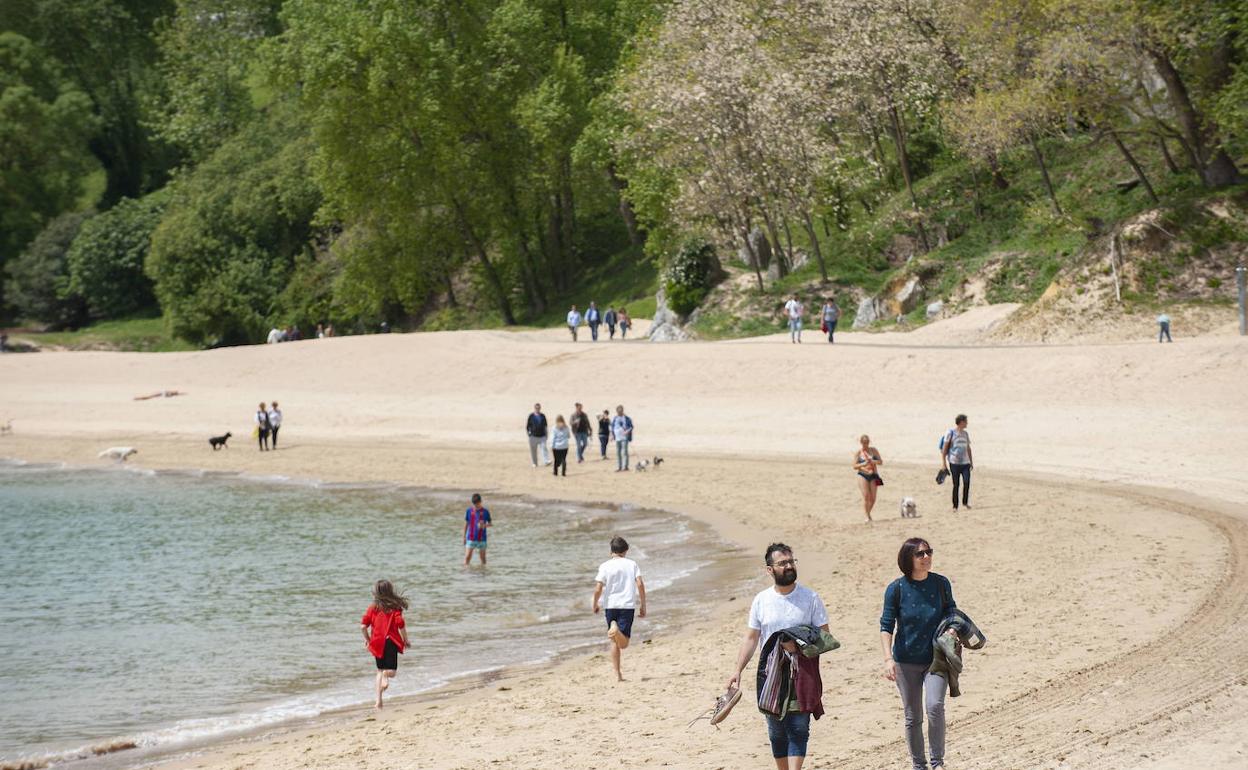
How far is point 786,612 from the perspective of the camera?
8.76m

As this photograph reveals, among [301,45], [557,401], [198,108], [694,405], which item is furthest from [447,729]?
[198,108]

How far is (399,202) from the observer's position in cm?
6000

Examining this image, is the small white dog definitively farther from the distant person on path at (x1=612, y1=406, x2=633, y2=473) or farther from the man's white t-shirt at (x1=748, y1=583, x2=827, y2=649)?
the man's white t-shirt at (x1=748, y1=583, x2=827, y2=649)

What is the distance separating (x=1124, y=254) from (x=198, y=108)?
191 feet

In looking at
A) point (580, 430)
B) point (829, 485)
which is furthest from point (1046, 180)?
point (829, 485)

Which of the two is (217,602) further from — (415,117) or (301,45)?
(301,45)

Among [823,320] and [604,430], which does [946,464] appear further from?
[823,320]

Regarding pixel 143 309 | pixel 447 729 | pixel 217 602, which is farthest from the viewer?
pixel 143 309

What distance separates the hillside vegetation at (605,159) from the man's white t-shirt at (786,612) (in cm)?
2972

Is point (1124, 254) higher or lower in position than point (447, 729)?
higher

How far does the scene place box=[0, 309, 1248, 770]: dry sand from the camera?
431 inches

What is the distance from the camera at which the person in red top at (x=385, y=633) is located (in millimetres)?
13375

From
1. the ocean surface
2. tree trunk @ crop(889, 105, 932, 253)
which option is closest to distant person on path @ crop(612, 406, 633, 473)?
the ocean surface

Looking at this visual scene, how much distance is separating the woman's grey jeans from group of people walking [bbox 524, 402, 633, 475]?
2190 cm
